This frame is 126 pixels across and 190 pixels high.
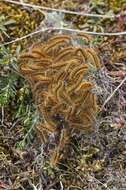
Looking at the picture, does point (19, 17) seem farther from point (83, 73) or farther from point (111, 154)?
point (111, 154)

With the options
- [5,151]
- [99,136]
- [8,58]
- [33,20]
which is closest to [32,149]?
[5,151]

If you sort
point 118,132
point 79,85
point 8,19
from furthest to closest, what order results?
1. point 8,19
2. point 118,132
3. point 79,85

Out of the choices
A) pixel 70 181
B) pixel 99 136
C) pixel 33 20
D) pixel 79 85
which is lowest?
pixel 70 181

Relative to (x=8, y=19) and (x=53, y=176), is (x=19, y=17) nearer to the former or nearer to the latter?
(x=8, y=19)

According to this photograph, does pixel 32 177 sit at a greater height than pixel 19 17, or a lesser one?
lesser

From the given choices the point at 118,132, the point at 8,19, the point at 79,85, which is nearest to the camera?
the point at 79,85

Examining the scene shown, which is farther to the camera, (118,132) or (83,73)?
(118,132)
